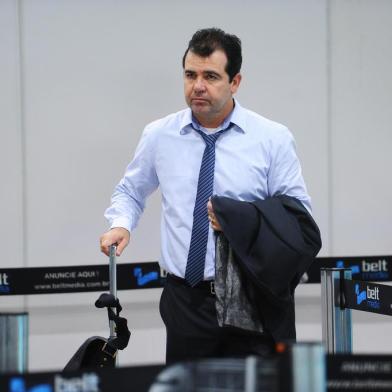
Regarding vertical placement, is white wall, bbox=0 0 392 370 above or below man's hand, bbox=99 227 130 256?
above

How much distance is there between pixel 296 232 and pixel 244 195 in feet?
0.94

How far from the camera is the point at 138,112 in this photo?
5.58m

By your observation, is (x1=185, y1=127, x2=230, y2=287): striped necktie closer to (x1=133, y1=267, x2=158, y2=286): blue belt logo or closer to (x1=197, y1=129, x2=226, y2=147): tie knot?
(x1=197, y1=129, x2=226, y2=147): tie knot

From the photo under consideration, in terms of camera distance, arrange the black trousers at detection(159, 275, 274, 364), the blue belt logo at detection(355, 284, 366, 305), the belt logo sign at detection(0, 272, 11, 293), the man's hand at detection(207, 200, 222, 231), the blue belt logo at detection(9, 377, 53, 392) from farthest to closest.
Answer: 1. the belt logo sign at detection(0, 272, 11, 293)
2. the blue belt logo at detection(355, 284, 366, 305)
3. the black trousers at detection(159, 275, 274, 364)
4. the man's hand at detection(207, 200, 222, 231)
5. the blue belt logo at detection(9, 377, 53, 392)

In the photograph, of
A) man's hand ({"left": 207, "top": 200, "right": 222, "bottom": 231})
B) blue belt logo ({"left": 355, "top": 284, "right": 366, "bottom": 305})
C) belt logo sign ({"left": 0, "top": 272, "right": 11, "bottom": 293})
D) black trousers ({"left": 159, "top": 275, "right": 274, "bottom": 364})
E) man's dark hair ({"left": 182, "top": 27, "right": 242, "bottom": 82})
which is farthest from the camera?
belt logo sign ({"left": 0, "top": 272, "right": 11, "bottom": 293})

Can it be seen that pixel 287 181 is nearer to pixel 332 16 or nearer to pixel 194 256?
pixel 194 256

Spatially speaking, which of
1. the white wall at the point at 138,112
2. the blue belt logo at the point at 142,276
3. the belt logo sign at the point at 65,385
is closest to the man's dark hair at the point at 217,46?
the belt logo sign at the point at 65,385

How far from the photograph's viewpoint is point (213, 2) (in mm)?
5621

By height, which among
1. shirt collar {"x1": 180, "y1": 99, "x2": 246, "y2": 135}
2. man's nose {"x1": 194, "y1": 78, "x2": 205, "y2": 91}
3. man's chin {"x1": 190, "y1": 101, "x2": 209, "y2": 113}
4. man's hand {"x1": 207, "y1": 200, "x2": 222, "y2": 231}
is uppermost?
man's nose {"x1": 194, "y1": 78, "x2": 205, "y2": 91}

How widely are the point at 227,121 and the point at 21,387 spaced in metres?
1.82

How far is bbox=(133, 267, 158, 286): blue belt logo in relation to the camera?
5484mm

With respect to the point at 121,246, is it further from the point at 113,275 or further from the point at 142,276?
the point at 142,276

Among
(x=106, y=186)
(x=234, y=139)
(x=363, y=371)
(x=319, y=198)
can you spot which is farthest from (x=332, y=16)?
(x=363, y=371)

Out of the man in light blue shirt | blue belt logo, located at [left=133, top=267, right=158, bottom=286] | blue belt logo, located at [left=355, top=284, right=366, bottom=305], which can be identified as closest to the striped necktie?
the man in light blue shirt
